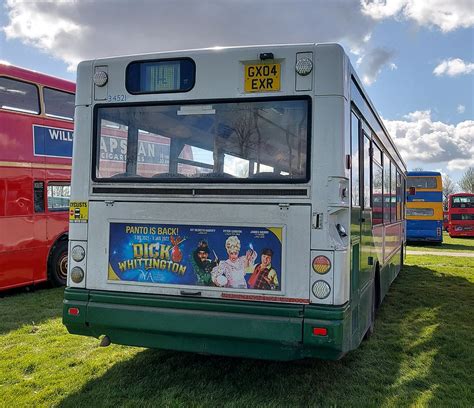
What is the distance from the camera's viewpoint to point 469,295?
9156mm

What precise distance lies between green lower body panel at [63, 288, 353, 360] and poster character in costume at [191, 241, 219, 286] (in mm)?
166

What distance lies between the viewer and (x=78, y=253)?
15.0 feet

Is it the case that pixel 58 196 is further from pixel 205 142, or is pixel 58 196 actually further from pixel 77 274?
pixel 205 142

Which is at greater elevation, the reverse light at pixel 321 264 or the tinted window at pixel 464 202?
the tinted window at pixel 464 202

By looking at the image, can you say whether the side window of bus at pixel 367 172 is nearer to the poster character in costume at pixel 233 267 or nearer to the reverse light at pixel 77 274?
the poster character in costume at pixel 233 267

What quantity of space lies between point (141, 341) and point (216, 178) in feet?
5.13

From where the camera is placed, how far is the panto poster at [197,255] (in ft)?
13.3

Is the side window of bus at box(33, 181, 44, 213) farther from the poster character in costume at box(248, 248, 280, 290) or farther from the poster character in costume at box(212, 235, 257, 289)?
the poster character in costume at box(248, 248, 280, 290)

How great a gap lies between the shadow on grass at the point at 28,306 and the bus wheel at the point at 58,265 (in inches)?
8.6

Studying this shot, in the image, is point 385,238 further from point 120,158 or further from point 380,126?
point 120,158

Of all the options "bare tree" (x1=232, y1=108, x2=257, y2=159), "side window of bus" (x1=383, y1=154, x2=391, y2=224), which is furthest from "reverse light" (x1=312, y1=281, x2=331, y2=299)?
"side window of bus" (x1=383, y1=154, x2=391, y2=224)

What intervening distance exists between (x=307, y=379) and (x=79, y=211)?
2.63m

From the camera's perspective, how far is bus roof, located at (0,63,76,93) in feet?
28.1

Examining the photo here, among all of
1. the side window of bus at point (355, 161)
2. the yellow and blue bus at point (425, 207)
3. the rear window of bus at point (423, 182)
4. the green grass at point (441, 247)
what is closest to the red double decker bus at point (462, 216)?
the green grass at point (441, 247)
